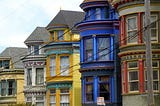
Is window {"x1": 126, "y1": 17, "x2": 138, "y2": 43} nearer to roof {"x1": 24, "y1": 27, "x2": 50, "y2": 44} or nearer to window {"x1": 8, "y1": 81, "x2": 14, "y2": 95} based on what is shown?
roof {"x1": 24, "y1": 27, "x2": 50, "y2": 44}

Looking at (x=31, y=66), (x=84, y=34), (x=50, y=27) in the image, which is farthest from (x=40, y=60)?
(x=84, y=34)

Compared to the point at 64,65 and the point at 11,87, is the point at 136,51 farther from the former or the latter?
the point at 11,87

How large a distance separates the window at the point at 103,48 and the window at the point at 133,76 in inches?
275

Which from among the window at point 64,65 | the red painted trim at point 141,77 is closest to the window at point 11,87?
the window at point 64,65

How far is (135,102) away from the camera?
3134 cm

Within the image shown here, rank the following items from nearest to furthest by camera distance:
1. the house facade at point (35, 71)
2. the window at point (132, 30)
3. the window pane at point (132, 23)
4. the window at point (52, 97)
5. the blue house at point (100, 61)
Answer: the window at point (132, 30) < the window pane at point (132, 23) < the blue house at point (100, 61) < the window at point (52, 97) < the house facade at point (35, 71)

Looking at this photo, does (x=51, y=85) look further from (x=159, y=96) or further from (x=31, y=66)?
(x=159, y=96)

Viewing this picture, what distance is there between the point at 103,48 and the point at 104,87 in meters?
3.25

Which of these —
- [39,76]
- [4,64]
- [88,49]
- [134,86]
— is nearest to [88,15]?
[88,49]

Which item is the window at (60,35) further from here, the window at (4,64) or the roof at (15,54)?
the window at (4,64)

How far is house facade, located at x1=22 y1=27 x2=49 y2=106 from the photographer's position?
180 feet

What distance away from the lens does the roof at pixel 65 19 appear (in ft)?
166

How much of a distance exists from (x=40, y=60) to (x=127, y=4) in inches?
938

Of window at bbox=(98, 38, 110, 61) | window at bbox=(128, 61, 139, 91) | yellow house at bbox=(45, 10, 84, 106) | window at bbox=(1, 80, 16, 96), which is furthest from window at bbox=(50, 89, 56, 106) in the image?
window at bbox=(128, 61, 139, 91)
